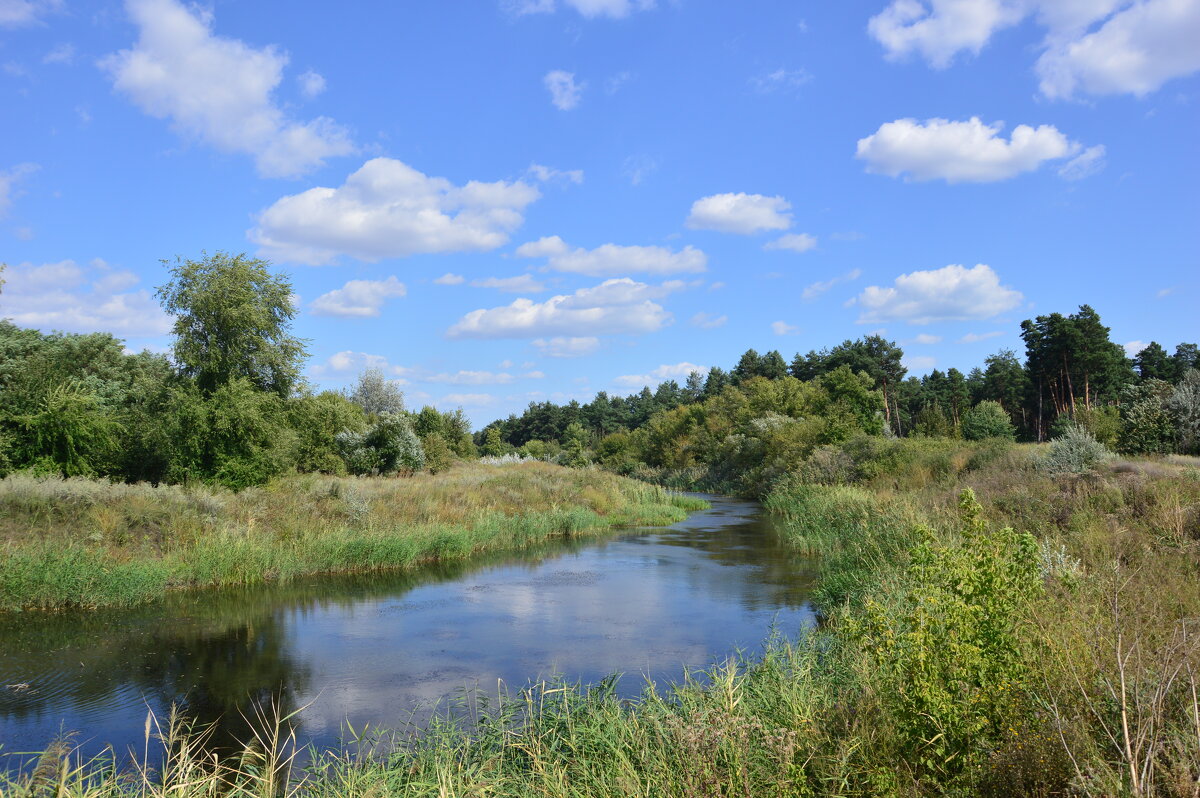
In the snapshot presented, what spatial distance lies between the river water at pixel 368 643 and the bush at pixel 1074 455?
21.7 feet

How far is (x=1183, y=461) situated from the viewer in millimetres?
16000

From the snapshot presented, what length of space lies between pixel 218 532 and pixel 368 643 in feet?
21.4

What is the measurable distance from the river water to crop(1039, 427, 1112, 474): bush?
21.7 feet

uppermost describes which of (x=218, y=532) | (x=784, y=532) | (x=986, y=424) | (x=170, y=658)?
(x=986, y=424)

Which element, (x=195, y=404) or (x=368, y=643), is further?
(x=195, y=404)

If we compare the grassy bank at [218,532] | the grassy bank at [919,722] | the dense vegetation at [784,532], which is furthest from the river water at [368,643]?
the grassy bank at [919,722]

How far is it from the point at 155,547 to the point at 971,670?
50.9 ft

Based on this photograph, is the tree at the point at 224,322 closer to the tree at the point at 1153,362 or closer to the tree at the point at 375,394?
the tree at the point at 375,394

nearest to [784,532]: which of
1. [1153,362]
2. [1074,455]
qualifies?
[1074,455]

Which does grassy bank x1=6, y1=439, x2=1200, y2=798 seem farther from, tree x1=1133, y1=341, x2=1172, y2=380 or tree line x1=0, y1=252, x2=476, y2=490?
tree x1=1133, y1=341, x2=1172, y2=380

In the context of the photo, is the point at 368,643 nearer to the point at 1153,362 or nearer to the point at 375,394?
the point at 375,394

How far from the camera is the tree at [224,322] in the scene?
2259 cm

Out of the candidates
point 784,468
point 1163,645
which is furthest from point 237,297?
point 784,468

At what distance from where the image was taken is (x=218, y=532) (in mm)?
15820
